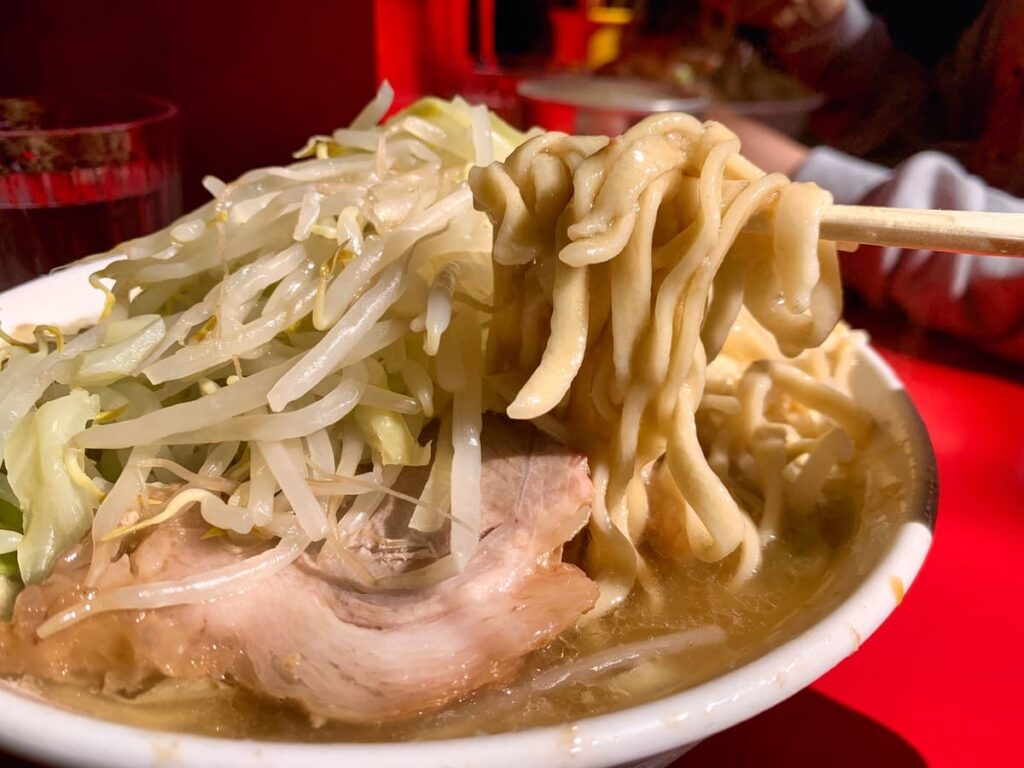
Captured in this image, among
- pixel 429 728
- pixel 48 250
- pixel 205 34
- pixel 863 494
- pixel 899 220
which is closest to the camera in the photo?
pixel 429 728

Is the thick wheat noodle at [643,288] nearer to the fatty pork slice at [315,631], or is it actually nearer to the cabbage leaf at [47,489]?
the fatty pork slice at [315,631]

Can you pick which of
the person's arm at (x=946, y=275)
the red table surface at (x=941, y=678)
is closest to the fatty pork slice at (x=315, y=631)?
the red table surface at (x=941, y=678)

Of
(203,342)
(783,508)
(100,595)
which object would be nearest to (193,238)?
(203,342)

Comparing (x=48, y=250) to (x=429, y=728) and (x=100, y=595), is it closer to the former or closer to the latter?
(x=100, y=595)

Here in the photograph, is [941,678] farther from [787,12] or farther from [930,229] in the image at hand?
[787,12]

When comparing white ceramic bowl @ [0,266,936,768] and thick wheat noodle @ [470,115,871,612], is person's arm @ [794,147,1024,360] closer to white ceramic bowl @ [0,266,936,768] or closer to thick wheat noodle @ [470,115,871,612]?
thick wheat noodle @ [470,115,871,612]

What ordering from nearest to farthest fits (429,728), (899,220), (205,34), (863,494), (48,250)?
(429,728), (899,220), (863,494), (48,250), (205,34)
